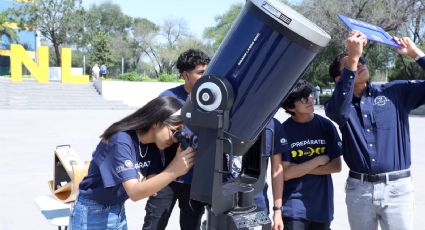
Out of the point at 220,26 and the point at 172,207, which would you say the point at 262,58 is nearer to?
the point at 172,207

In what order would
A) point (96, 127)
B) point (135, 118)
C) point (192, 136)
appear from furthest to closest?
1. point (96, 127)
2. point (135, 118)
3. point (192, 136)

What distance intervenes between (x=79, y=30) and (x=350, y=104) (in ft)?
156

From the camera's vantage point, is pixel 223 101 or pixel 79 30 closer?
pixel 223 101

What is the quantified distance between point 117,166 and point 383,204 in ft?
5.03

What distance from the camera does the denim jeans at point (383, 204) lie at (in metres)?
2.59

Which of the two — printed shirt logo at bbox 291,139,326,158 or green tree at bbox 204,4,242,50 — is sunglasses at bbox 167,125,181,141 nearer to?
printed shirt logo at bbox 291,139,326,158

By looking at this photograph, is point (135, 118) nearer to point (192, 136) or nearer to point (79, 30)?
point (192, 136)

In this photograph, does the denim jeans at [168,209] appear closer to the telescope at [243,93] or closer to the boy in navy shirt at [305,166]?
the boy in navy shirt at [305,166]

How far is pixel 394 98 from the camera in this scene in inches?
106

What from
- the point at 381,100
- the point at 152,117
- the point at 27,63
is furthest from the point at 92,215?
the point at 27,63

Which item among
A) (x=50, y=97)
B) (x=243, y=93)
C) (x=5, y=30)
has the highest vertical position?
(x=243, y=93)

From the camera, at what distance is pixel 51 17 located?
147 ft

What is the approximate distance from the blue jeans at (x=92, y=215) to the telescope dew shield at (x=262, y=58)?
0.84 metres

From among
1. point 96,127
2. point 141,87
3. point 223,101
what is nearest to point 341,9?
point 141,87
